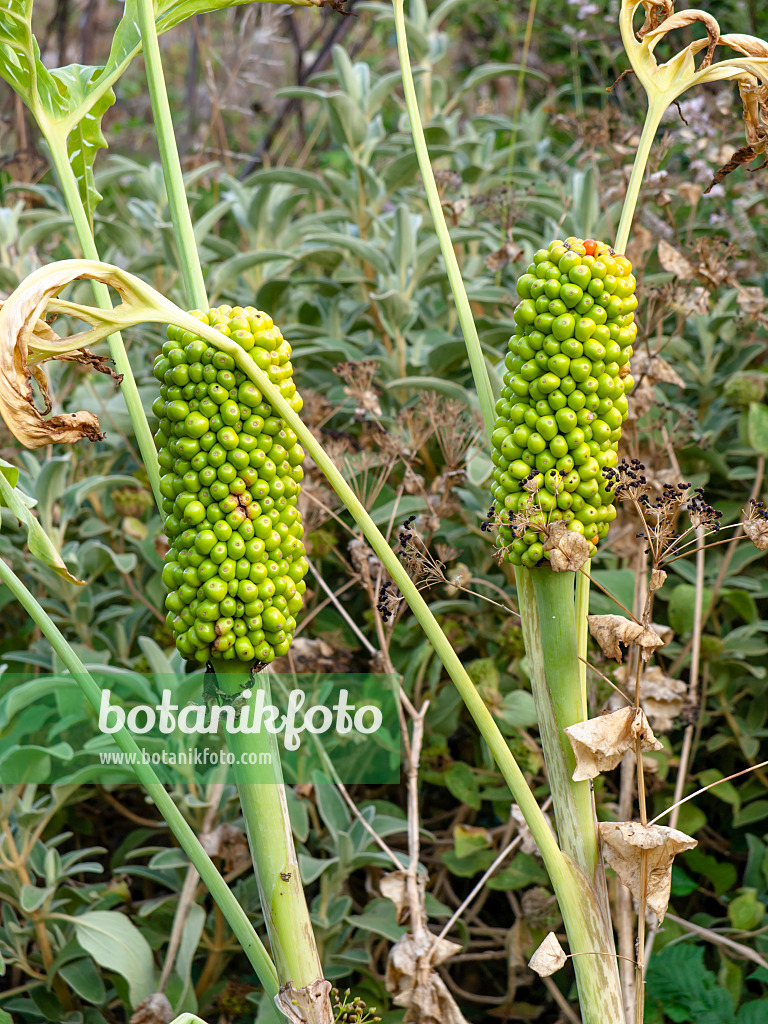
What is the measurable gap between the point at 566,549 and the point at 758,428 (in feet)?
3.45

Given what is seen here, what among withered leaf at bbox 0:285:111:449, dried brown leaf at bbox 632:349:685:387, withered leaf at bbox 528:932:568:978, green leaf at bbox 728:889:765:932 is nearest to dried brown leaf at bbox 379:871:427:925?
withered leaf at bbox 528:932:568:978

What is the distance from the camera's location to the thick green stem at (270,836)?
83 centimetres

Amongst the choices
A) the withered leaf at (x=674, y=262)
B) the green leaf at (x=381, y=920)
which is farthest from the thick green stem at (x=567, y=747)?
the withered leaf at (x=674, y=262)

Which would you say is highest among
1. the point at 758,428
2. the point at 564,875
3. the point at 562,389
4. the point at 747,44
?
the point at 747,44

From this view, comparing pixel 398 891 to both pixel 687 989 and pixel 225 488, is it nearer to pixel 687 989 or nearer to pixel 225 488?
pixel 687 989

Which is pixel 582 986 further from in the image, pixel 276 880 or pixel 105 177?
pixel 105 177

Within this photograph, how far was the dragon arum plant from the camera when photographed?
749 millimetres

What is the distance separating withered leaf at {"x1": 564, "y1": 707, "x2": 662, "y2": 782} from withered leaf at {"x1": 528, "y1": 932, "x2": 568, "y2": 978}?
0.14 m

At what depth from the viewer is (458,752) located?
5.89 feet

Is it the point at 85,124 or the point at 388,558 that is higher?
the point at 85,124

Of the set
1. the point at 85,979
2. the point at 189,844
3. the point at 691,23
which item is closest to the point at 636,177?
the point at 691,23

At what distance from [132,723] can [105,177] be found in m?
1.41

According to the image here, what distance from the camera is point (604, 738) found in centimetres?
78

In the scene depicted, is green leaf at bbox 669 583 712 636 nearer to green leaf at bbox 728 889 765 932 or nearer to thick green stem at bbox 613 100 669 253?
green leaf at bbox 728 889 765 932
